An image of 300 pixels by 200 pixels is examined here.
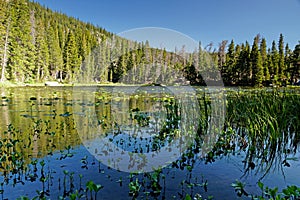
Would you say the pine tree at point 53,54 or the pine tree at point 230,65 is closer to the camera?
the pine tree at point 230,65

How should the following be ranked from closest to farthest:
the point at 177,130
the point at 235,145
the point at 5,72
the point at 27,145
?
the point at 27,145 < the point at 235,145 < the point at 177,130 < the point at 5,72

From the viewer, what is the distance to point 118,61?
1761 inches

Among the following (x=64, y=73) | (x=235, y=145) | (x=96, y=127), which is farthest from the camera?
(x=64, y=73)

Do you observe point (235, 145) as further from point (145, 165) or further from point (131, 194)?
point (131, 194)

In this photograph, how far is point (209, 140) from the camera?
588 cm

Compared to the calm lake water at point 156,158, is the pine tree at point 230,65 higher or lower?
higher

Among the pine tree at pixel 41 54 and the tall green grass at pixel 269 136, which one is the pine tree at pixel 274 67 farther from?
the pine tree at pixel 41 54

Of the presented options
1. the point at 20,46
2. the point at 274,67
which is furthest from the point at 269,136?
the point at 274,67

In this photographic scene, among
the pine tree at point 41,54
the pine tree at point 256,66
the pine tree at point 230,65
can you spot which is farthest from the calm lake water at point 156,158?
the pine tree at point 230,65

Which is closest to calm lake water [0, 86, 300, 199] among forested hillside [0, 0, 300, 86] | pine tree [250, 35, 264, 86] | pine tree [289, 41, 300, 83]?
forested hillside [0, 0, 300, 86]

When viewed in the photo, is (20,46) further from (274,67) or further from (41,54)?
(274,67)

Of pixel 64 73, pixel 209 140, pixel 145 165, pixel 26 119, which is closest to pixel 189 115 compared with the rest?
pixel 209 140

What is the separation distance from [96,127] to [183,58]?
28.2 meters

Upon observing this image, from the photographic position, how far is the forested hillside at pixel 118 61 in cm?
3256
